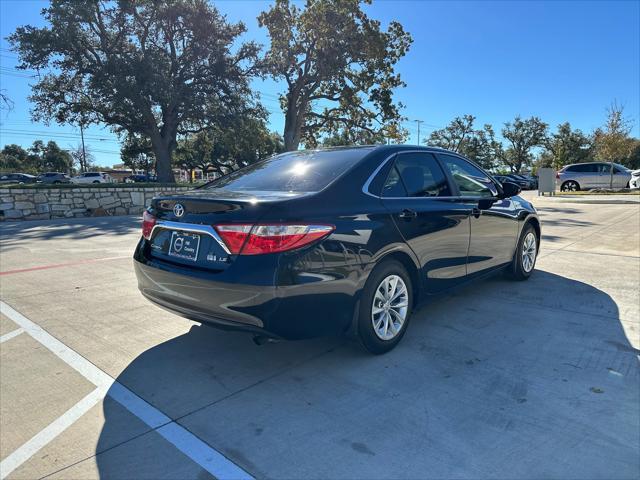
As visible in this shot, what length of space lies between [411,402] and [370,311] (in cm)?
69

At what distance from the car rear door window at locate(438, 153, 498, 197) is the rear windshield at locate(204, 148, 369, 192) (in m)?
1.14

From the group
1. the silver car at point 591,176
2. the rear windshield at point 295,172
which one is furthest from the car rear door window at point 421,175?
the silver car at point 591,176

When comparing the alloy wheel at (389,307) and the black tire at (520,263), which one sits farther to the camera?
the black tire at (520,263)

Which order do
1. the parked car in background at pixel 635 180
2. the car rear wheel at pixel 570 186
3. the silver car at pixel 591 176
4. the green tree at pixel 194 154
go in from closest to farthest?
the parked car in background at pixel 635 180
the silver car at pixel 591 176
the car rear wheel at pixel 570 186
the green tree at pixel 194 154

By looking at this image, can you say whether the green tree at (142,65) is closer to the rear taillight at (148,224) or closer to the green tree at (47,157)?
the rear taillight at (148,224)

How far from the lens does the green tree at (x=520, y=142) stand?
218 ft

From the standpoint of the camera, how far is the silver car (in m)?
25.1

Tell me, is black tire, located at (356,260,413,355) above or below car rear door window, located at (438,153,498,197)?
below

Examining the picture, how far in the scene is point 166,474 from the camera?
2078 millimetres

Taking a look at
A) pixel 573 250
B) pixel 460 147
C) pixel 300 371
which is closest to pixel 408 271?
pixel 300 371

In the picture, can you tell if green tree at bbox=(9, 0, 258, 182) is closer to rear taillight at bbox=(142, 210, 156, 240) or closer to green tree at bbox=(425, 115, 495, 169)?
rear taillight at bbox=(142, 210, 156, 240)

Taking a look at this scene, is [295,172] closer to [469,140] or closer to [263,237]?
[263,237]

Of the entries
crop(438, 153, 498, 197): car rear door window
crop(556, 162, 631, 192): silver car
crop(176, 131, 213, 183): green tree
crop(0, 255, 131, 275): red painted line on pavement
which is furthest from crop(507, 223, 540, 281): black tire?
crop(176, 131, 213, 183): green tree

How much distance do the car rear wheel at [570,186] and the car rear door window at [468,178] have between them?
2546 cm
